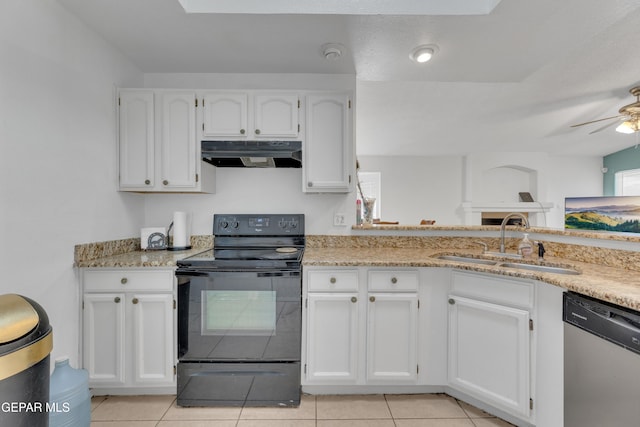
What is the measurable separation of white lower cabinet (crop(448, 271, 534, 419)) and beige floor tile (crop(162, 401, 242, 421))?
1.34 metres

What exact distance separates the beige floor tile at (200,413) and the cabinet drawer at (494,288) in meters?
1.51

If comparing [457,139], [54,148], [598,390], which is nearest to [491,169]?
[457,139]

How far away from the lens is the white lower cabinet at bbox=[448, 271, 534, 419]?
152 centimetres

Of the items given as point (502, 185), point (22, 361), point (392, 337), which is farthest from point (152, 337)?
point (502, 185)

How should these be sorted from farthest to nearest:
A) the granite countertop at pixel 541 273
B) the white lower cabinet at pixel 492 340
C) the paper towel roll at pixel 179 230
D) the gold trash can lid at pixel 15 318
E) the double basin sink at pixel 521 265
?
the paper towel roll at pixel 179 230 → the double basin sink at pixel 521 265 → the white lower cabinet at pixel 492 340 → the granite countertop at pixel 541 273 → the gold trash can lid at pixel 15 318

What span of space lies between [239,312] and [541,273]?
5.36 ft

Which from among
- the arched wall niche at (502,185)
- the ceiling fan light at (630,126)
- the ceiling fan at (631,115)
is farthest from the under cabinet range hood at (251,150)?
the arched wall niche at (502,185)

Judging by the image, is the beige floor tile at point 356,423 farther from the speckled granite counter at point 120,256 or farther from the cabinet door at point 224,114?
the cabinet door at point 224,114

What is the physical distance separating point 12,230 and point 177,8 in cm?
142

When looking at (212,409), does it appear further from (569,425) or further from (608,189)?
(608,189)

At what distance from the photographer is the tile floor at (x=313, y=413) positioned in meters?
1.65

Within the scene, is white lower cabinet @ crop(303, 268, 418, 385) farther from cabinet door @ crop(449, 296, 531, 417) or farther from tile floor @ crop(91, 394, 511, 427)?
cabinet door @ crop(449, 296, 531, 417)

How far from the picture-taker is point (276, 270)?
177 cm

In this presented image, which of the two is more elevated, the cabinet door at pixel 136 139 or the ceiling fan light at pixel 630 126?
the ceiling fan light at pixel 630 126
